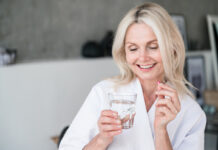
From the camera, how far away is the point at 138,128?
1.32 m

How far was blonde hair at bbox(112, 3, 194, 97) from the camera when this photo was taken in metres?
1.28

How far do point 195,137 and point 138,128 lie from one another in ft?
0.98

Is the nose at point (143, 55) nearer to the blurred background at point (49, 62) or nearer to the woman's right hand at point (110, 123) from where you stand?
the woman's right hand at point (110, 123)

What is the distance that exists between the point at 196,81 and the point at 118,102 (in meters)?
2.95

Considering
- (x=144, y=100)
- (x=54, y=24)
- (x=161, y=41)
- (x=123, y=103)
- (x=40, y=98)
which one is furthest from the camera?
(x=54, y=24)

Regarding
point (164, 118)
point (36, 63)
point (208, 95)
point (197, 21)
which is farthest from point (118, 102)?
point (197, 21)

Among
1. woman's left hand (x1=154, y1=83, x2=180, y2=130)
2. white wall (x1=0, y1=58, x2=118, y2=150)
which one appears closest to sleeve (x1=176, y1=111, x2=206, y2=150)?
woman's left hand (x1=154, y1=83, x2=180, y2=130)

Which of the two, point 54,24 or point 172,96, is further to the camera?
point 54,24

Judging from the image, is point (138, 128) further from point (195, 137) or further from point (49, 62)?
point (49, 62)

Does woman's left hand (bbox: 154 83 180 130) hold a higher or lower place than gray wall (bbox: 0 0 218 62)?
lower

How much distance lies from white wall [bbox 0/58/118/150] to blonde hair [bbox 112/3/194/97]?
101cm

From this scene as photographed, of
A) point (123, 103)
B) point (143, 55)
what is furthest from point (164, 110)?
point (143, 55)

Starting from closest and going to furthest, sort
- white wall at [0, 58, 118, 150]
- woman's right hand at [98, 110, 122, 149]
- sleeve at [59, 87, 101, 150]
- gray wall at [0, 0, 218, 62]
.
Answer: woman's right hand at [98, 110, 122, 149], sleeve at [59, 87, 101, 150], white wall at [0, 58, 118, 150], gray wall at [0, 0, 218, 62]

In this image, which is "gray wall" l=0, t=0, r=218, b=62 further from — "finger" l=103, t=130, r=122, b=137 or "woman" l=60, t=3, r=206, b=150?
"finger" l=103, t=130, r=122, b=137
